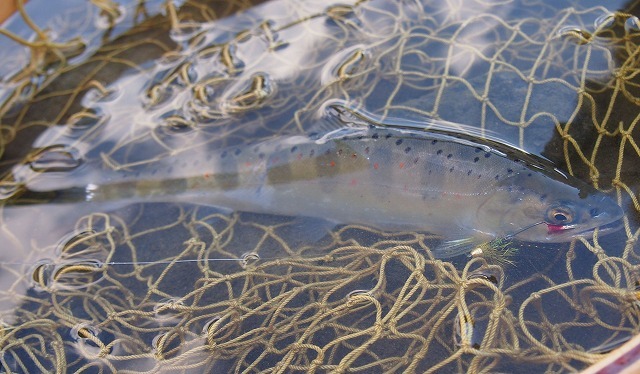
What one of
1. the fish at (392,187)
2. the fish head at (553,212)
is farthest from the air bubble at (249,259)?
the fish head at (553,212)

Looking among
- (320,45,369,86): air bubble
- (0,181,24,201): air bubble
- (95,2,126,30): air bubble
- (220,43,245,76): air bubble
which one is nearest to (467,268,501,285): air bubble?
(320,45,369,86): air bubble

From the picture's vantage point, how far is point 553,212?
9.90ft

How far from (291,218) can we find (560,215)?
1582 millimetres

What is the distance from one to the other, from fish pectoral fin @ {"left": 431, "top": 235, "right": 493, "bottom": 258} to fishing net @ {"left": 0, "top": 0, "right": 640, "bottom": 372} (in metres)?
0.04

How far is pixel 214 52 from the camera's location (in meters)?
4.54

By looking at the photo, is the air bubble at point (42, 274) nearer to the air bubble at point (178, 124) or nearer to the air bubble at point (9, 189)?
the air bubble at point (9, 189)

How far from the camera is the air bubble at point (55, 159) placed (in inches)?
161

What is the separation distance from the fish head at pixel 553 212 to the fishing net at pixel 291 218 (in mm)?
95

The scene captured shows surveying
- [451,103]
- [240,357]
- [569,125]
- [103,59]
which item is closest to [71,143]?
[103,59]

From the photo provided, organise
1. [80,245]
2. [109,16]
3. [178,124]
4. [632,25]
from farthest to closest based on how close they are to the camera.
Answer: [109,16] < [178,124] < [632,25] < [80,245]

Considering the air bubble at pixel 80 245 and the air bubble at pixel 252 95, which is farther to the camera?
the air bubble at pixel 252 95

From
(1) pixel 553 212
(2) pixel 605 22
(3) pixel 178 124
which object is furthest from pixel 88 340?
(2) pixel 605 22

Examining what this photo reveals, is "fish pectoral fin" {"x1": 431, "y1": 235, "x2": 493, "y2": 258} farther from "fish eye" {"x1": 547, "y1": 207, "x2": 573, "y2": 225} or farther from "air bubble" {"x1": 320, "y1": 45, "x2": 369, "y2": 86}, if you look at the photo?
"air bubble" {"x1": 320, "y1": 45, "x2": 369, "y2": 86}

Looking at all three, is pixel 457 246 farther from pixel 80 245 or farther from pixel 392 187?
pixel 80 245
